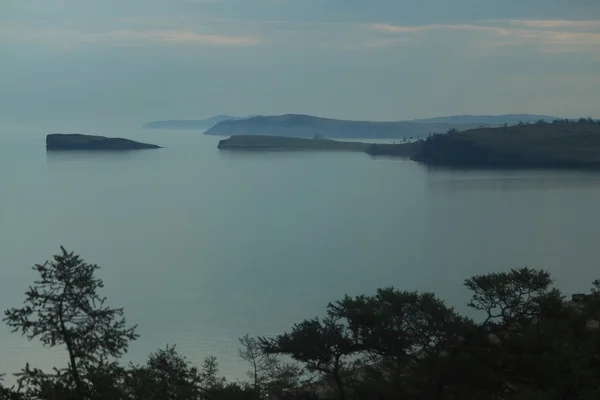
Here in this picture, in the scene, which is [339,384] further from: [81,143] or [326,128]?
[326,128]

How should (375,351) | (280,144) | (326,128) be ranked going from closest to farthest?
1. (375,351)
2. (280,144)
3. (326,128)

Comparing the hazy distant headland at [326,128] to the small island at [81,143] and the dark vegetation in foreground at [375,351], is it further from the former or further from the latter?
the dark vegetation in foreground at [375,351]

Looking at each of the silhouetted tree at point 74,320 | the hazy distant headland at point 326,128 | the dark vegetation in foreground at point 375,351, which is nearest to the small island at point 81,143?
the hazy distant headland at point 326,128

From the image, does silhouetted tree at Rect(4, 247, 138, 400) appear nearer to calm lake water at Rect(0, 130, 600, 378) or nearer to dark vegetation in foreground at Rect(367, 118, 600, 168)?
calm lake water at Rect(0, 130, 600, 378)

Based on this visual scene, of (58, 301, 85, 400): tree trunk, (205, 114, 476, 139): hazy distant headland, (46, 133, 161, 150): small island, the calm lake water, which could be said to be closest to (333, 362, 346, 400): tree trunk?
(58, 301, 85, 400): tree trunk

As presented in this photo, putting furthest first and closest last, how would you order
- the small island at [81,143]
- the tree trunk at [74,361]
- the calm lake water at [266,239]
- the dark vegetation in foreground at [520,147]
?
the small island at [81,143], the dark vegetation in foreground at [520,147], the calm lake water at [266,239], the tree trunk at [74,361]

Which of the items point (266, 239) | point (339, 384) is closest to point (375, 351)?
point (339, 384)
